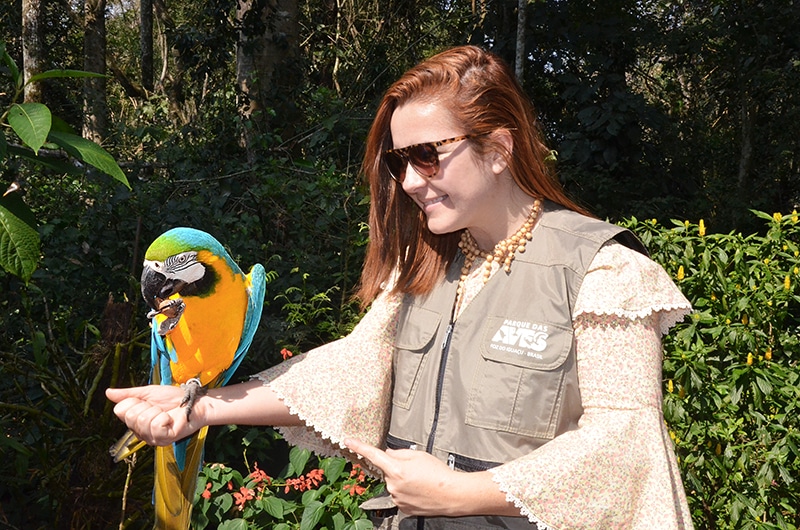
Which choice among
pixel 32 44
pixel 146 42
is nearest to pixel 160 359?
pixel 32 44

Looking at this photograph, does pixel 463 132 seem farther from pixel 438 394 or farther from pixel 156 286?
pixel 156 286

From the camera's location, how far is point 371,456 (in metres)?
1.31

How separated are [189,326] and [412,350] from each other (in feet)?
1.52

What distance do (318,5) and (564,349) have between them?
378 inches

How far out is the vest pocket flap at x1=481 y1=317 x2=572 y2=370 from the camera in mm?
1360

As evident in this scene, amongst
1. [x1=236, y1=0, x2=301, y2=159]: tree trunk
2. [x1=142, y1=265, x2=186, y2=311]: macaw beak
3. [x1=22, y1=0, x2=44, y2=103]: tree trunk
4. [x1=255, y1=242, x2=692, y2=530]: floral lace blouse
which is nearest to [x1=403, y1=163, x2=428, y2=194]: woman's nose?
[x1=255, y1=242, x2=692, y2=530]: floral lace blouse

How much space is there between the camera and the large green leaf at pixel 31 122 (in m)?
1.62

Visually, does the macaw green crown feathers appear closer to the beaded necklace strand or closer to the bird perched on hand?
the bird perched on hand

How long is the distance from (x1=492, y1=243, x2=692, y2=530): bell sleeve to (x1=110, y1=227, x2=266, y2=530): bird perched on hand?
70cm

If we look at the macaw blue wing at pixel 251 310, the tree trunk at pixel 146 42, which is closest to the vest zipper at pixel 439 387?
the macaw blue wing at pixel 251 310

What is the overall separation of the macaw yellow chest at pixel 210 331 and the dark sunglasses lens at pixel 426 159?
468mm

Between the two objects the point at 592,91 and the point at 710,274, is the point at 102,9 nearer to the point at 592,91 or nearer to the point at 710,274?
the point at 592,91

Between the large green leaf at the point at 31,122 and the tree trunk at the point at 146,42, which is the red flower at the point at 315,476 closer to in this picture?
the large green leaf at the point at 31,122

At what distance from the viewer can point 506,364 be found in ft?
4.56
